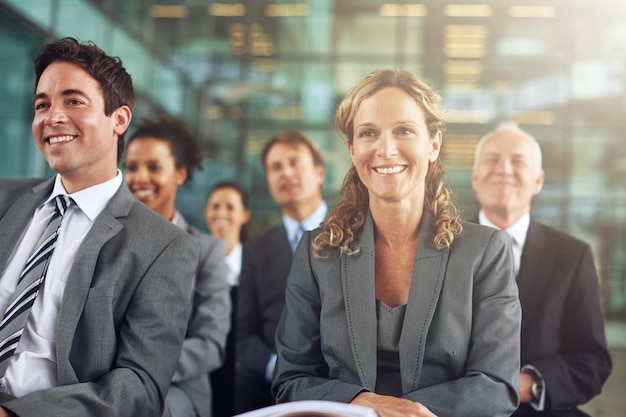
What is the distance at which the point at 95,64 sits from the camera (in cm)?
208

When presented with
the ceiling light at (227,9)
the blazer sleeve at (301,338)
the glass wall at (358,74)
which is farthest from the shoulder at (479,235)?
the ceiling light at (227,9)

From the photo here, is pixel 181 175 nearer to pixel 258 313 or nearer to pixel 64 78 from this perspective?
pixel 258 313

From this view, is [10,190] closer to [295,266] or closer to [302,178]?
[295,266]

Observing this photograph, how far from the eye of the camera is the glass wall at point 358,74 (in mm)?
7188

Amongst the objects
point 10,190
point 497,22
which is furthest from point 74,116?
point 497,22

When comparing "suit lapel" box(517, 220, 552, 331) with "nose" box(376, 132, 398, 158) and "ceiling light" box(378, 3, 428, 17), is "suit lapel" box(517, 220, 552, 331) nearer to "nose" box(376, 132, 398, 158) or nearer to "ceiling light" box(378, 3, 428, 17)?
"nose" box(376, 132, 398, 158)

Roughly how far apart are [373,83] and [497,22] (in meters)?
5.72

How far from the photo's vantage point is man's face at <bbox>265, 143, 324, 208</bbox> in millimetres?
3965

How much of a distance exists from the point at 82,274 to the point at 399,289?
87 centimetres

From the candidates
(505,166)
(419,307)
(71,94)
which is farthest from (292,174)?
(419,307)

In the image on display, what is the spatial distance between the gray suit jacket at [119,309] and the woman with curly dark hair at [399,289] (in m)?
0.35

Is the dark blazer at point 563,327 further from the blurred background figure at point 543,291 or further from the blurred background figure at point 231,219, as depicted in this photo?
the blurred background figure at point 231,219

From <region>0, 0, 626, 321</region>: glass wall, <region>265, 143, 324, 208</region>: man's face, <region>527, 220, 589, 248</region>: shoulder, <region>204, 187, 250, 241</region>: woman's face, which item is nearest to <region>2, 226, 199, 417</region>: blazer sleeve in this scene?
<region>527, 220, 589, 248</region>: shoulder

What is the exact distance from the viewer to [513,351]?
1797mm
